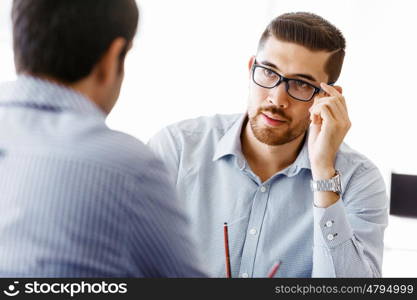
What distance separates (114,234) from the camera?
66 cm

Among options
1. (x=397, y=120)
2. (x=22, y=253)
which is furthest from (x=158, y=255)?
(x=397, y=120)

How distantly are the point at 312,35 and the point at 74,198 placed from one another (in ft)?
3.39

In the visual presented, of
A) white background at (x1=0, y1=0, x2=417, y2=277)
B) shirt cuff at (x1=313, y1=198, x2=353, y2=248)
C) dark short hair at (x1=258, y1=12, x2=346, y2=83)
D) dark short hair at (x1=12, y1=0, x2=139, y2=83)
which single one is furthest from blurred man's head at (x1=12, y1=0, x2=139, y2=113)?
white background at (x1=0, y1=0, x2=417, y2=277)

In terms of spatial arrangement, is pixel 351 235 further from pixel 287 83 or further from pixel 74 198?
pixel 74 198

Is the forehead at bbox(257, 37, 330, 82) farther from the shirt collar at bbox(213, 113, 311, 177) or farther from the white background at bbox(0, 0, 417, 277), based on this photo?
the white background at bbox(0, 0, 417, 277)

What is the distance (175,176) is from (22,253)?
877mm

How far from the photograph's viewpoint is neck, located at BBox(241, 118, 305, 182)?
1541 millimetres

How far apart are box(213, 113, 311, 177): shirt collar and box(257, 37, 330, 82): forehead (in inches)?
9.1

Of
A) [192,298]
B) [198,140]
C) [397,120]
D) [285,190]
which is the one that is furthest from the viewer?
[397,120]

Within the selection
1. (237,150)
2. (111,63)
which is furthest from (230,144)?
(111,63)

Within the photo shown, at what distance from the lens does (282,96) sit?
57.4 inches

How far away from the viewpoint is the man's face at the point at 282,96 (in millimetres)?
1463

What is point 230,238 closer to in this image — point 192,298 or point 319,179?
point 319,179

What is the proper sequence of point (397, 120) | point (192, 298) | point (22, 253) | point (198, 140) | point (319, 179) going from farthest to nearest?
point (397, 120) → point (198, 140) → point (319, 179) → point (192, 298) → point (22, 253)
